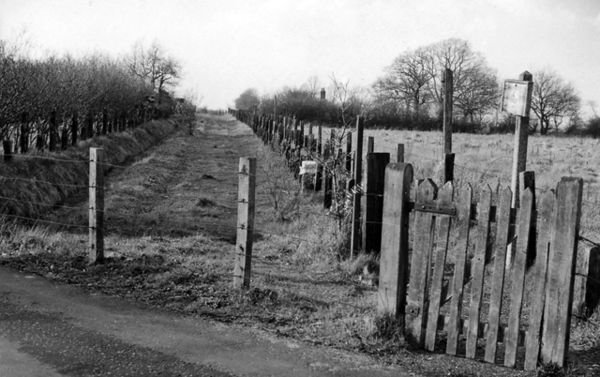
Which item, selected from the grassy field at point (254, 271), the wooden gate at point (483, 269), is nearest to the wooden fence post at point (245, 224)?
the grassy field at point (254, 271)

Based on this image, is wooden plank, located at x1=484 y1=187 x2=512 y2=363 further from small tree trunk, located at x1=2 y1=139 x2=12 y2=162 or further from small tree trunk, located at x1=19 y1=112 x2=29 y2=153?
small tree trunk, located at x1=19 y1=112 x2=29 y2=153

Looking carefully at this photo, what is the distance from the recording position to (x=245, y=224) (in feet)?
20.6

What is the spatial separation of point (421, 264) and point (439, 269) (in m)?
0.16

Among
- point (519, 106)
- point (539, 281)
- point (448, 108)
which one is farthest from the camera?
point (448, 108)

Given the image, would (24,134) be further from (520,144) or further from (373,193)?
(520,144)

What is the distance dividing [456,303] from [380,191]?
277 cm

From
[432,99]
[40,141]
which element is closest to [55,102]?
[40,141]

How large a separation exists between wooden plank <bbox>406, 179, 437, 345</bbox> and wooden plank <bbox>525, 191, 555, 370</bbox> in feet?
2.66

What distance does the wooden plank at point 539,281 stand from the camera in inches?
169

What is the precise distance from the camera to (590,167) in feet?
65.5

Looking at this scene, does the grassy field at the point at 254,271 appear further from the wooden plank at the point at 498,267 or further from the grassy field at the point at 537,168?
the grassy field at the point at 537,168

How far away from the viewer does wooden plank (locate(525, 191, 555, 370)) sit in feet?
14.1

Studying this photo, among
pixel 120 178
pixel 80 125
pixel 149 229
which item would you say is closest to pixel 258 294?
pixel 149 229

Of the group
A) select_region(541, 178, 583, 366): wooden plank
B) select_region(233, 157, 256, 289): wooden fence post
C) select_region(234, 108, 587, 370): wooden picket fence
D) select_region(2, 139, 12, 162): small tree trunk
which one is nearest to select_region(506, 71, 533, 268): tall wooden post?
select_region(234, 108, 587, 370): wooden picket fence
